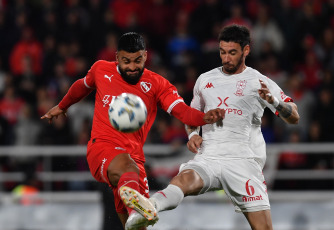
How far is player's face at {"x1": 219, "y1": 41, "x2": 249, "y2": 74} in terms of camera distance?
6.24 metres

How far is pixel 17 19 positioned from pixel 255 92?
26.8 feet

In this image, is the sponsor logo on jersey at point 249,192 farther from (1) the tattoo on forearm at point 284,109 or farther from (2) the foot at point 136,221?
(2) the foot at point 136,221

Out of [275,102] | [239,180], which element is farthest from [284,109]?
[239,180]

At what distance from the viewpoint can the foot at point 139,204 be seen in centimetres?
534

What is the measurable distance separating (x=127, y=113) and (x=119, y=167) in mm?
463

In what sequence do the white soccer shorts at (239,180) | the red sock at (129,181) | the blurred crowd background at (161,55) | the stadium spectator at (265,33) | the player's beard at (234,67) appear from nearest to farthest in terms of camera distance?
1. the red sock at (129,181)
2. the white soccer shorts at (239,180)
3. the player's beard at (234,67)
4. the blurred crowd background at (161,55)
5. the stadium spectator at (265,33)

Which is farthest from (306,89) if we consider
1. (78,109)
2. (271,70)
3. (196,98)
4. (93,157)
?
(93,157)

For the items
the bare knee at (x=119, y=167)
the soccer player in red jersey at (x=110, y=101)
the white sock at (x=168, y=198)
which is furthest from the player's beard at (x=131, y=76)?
the white sock at (x=168, y=198)

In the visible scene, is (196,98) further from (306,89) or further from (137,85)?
(306,89)

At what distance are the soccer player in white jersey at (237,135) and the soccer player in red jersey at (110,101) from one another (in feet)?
0.92

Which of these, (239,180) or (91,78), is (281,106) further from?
(91,78)

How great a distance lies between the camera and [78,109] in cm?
1163

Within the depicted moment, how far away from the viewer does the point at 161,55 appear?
1276 cm

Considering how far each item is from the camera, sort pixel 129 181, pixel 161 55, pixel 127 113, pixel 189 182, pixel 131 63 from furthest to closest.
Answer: pixel 161 55, pixel 131 63, pixel 189 182, pixel 127 113, pixel 129 181
